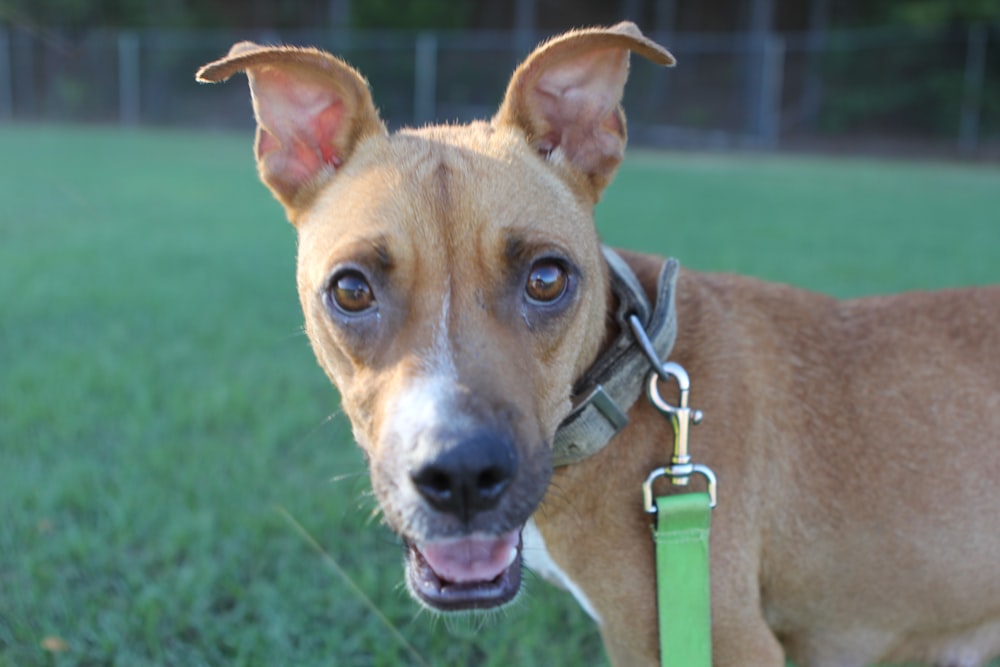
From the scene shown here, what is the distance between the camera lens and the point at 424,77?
2961 centimetres

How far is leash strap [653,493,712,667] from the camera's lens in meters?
2.59

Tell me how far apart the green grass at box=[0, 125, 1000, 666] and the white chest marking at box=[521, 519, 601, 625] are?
0.60 metres

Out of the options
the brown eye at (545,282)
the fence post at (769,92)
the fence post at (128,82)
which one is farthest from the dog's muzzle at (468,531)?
the fence post at (128,82)

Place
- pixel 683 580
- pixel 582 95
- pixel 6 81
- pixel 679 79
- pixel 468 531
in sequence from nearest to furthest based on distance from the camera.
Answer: pixel 468 531 < pixel 683 580 < pixel 582 95 < pixel 679 79 < pixel 6 81

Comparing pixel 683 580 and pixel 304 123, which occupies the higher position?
pixel 304 123

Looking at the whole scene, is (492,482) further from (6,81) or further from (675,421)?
(6,81)

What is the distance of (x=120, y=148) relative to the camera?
79.9 feet

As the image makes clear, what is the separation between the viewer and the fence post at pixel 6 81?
3231 cm

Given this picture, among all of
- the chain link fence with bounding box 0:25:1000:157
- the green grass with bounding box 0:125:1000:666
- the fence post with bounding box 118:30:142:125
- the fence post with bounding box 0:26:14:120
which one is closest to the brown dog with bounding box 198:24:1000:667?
the green grass with bounding box 0:125:1000:666

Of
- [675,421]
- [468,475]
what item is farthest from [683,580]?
[468,475]

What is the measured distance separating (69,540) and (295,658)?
1397 millimetres

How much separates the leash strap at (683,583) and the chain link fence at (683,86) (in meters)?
26.2

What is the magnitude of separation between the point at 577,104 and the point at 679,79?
30.8m

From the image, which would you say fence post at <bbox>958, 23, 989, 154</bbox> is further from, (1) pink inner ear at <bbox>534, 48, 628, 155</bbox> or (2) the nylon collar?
(2) the nylon collar
